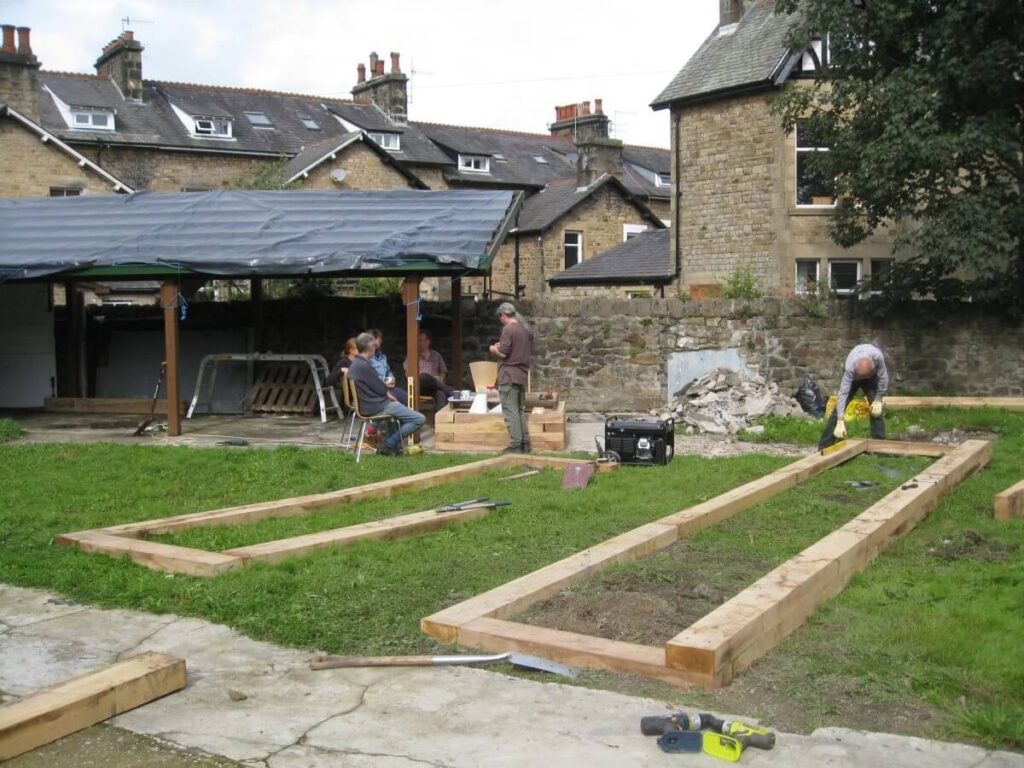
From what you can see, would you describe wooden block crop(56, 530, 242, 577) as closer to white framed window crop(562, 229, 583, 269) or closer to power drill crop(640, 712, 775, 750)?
power drill crop(640, 712, 775, 750)

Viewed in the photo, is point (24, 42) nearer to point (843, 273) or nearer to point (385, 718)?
point (843, 273)

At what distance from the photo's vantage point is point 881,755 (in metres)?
3.77

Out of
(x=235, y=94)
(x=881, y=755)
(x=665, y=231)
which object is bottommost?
(x=881, y=755)

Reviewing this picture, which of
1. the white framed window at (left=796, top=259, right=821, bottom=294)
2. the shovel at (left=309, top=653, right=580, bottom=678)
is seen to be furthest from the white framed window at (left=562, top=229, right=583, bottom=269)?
the shovel at (left=309, top=653, right=580, bottom=678)

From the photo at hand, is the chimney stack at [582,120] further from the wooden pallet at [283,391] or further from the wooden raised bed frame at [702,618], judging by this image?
the wooden raised bed frame at [702,618]

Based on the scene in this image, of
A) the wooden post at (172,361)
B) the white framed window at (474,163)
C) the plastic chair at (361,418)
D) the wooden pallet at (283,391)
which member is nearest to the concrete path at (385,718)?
the plastic chair at (361,418)

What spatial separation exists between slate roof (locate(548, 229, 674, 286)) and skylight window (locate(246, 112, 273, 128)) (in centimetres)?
1515

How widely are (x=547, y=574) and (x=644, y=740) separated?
79.6 inches

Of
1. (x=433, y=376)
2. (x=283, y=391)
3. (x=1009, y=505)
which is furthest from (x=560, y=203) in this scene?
(x=1009, y=505)

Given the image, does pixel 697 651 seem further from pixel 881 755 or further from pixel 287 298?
pixel 287 298

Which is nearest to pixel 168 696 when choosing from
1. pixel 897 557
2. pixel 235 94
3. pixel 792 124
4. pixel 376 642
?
pixel 376 642

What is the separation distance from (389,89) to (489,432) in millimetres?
33453

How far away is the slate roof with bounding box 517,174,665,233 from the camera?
126 feet

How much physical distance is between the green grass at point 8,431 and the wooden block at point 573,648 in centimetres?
1070
